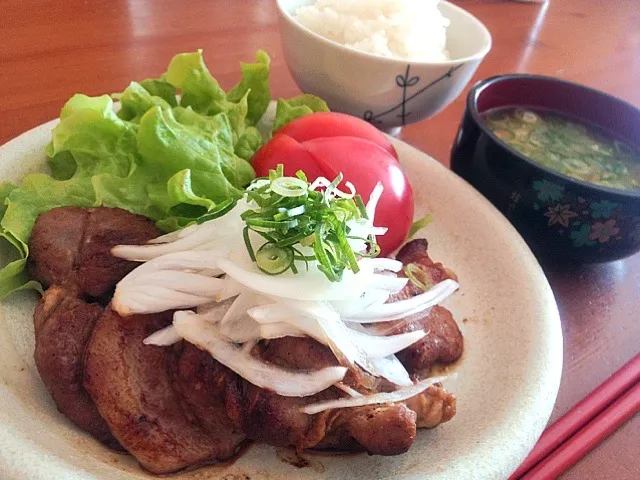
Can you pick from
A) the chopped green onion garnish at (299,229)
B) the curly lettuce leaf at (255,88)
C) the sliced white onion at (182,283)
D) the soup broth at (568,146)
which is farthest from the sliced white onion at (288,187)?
the soup broth at (568,146)

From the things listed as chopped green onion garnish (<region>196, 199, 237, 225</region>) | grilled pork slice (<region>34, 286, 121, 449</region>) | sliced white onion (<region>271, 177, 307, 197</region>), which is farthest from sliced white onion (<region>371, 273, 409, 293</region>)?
grilled pork slice (<region>34, 286, 121, 449</region>)

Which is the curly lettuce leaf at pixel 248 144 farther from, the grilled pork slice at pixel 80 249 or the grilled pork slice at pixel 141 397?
the grilled pork slice at pixel 141 397

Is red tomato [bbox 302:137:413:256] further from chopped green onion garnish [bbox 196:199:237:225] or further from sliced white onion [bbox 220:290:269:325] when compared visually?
sliced white onion [bbox 220:290:269:325]

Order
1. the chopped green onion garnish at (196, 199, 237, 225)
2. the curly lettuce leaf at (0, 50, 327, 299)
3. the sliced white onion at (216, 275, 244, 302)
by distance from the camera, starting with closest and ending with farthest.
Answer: the sliced white onion at (216, 275, 244, 302) → the chopped green onion garnish at (196, 199, 237, 225) → the curly lettuce leaf at (0, 50, 327, 299)

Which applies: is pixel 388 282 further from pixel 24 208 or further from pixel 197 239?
Answer: pixel 24 208

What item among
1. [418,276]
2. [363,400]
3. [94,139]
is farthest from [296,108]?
[363,400]

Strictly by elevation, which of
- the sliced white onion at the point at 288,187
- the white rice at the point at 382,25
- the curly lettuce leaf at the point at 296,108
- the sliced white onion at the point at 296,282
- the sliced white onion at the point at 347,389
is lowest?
the sliced white onion at the point at 347,389
